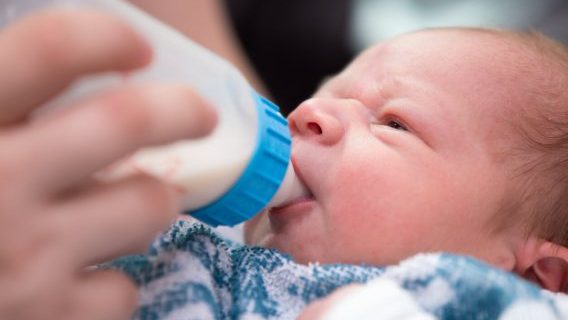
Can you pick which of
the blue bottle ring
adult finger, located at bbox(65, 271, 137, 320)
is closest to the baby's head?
the blue bottle ring

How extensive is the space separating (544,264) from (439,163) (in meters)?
0.19

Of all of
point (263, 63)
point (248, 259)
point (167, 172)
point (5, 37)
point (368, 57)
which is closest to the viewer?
point (5, 37)

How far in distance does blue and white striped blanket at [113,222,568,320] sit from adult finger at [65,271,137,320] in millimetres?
153

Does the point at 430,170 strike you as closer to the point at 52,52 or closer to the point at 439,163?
the point at 439,163

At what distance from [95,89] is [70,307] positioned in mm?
168

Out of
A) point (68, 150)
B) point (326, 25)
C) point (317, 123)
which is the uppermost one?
point (68, 150)

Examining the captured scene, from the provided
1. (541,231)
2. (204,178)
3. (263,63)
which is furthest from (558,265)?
(263,63)

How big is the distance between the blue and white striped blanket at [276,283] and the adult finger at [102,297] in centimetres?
15

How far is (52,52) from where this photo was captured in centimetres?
48

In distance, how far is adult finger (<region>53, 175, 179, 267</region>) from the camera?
1.64ft

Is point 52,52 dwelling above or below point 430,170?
above

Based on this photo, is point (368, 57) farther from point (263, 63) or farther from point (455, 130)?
point (263, 63)

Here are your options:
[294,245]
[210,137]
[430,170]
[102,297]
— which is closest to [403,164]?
[430,170]

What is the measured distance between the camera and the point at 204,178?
0.63m
